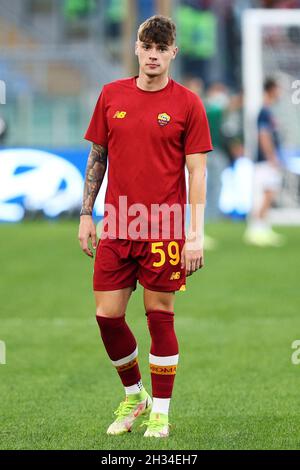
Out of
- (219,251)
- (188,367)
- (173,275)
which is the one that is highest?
(173,275)

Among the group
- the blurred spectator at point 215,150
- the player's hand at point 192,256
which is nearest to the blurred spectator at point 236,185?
the blurred spectator at point 215,150

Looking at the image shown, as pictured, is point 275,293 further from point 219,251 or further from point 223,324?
point 219,251

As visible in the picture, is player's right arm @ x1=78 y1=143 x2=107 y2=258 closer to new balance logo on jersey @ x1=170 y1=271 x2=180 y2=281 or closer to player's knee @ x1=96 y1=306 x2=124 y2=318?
player's knee @ x1=96 y1=306 x2=124 y2=318

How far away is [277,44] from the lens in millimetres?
21250

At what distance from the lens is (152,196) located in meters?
6.48

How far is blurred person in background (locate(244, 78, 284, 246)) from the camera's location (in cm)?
1853

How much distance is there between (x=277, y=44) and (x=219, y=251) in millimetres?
5211

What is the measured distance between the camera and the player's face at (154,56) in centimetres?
634

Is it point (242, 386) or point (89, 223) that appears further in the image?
point (242, 386)

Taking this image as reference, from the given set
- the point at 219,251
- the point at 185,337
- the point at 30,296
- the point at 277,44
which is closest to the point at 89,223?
the point at 185,337

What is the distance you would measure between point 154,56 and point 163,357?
1.60 metres

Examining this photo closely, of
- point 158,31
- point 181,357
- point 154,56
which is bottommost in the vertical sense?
point 181,357

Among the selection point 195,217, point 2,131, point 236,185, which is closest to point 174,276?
point 195,217

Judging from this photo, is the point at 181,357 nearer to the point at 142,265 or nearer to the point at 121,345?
the point at 121,345
